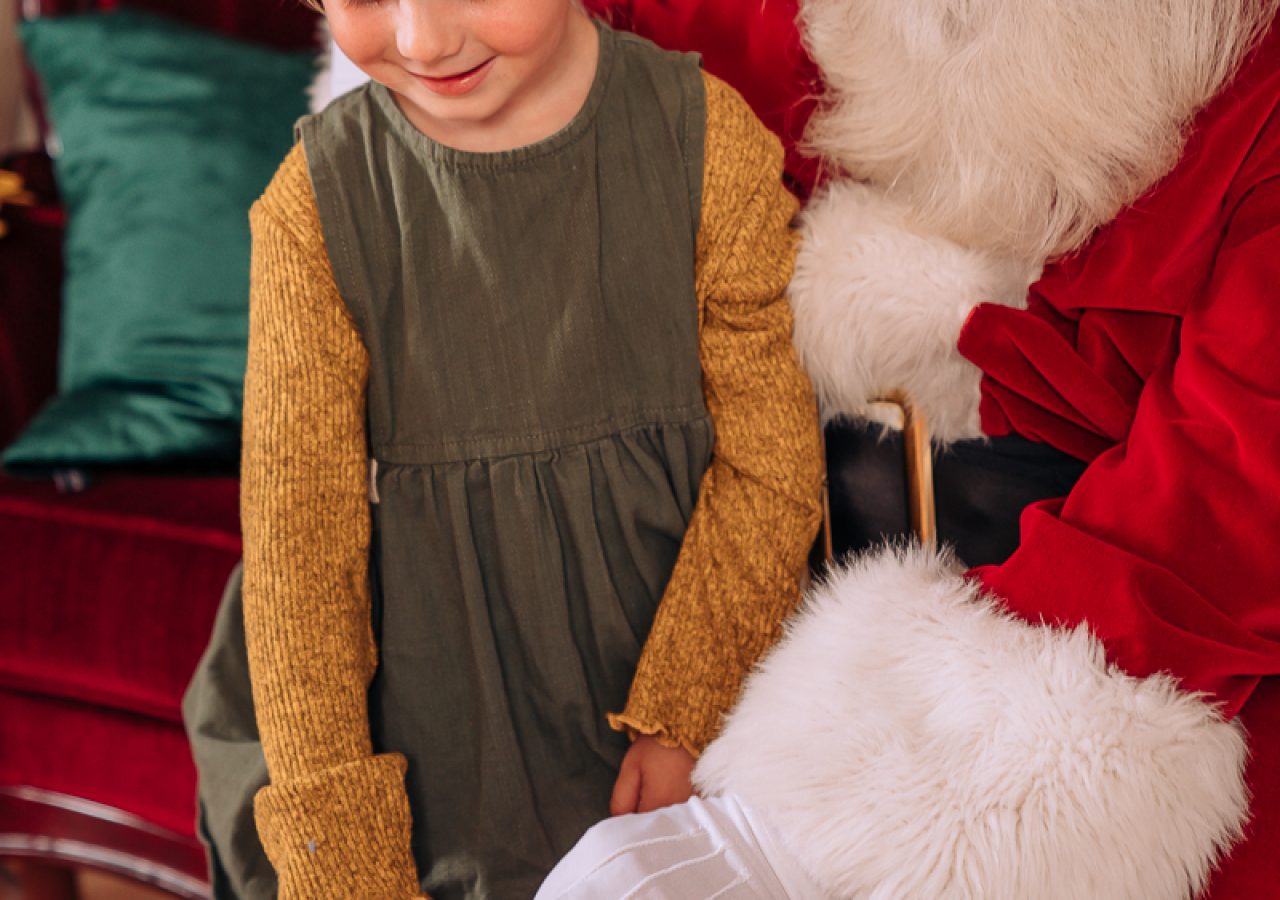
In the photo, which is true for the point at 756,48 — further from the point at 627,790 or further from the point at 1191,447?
the point at 627,790

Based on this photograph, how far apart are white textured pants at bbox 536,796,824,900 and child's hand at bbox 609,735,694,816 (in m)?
0.13

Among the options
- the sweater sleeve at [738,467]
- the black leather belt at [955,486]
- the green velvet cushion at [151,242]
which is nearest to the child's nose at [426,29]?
the sweater sleeve at [738,467]

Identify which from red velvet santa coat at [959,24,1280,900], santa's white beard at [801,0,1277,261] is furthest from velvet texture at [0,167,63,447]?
red velvet santa coat at [959,24,1280,900]

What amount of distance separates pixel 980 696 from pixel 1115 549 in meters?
0.12

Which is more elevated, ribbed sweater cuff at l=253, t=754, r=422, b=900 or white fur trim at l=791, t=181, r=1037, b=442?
white fur trim at l=791, t=181, r=1037, b=442

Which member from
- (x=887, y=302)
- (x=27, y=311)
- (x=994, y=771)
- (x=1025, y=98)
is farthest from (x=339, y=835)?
(x=27, y=311)

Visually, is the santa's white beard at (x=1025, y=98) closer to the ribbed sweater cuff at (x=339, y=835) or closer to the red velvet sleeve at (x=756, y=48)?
the red velvet sleeve at (x=756, y=48)

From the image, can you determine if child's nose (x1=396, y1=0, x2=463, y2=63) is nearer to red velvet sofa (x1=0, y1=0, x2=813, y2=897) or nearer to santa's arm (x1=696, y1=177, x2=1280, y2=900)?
santa's arm (x1=696, y1=177, x2=1280, y2=900)

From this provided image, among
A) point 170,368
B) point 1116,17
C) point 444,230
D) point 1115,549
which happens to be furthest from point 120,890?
point 1116,17

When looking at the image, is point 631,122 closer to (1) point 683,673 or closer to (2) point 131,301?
(1) point 683,673

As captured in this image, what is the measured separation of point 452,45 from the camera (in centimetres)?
69

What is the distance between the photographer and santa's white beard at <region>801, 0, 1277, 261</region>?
70cm

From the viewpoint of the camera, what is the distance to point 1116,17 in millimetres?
695

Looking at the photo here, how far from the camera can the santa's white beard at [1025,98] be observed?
70 centimetres
